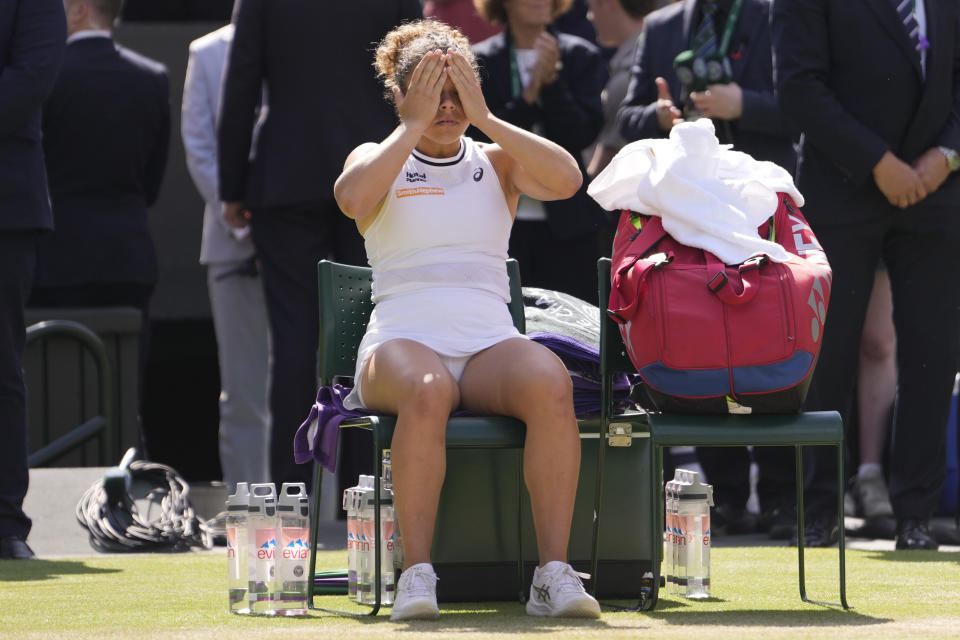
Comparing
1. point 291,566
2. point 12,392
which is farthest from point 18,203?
point 291,566

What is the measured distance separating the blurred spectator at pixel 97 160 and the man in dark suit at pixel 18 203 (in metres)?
1.37

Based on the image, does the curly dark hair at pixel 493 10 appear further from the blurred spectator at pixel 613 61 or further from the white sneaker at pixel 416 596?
the white sneaker at pixel 416 596

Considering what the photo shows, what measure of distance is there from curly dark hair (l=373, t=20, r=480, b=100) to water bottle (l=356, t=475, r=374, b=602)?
1051mm

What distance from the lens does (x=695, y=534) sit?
15.1ft

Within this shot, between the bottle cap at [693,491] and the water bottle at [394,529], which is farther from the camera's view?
the bottle cap at [693,491]

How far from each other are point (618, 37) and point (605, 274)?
130 inches

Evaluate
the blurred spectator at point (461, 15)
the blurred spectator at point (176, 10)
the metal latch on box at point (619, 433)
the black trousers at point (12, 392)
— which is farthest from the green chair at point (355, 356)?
the blurred spectator at point (176, 10)

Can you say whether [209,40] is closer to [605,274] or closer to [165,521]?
[165,521]

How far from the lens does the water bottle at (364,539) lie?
173 inches

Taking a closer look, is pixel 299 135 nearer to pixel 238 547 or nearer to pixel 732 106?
pixel 732 106

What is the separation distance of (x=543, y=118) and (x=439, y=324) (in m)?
2.61

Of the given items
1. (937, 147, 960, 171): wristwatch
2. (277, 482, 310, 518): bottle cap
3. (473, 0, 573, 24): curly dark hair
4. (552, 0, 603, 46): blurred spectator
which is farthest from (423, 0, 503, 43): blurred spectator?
(277, 482, 310, 518): bottle cap

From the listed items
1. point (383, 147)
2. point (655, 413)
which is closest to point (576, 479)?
point (655, 413)

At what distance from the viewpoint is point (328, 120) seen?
6289mm
